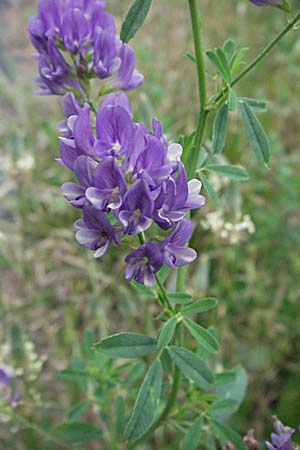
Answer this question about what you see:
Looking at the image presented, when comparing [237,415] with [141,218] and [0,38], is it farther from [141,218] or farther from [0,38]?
[0,38]

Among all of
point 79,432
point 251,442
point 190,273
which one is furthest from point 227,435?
point 190,273

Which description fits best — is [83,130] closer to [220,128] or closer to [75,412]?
[220,128]

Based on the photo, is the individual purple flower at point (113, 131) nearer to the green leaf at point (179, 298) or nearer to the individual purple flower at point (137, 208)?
the individual purple flower at point (137, 208)

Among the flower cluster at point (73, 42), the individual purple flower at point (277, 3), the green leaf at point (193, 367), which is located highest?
the individual purple flower at point (277, 3)

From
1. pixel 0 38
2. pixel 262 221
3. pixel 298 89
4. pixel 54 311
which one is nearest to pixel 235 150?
pixel 262 221

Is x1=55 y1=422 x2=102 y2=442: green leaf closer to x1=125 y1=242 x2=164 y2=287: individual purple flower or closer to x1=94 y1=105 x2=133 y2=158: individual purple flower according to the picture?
x1=125 y1=242 x2=164 y2=287: individual purple flower

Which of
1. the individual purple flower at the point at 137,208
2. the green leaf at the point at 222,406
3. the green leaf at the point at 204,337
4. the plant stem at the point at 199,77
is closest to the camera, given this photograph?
the individual purple flower at the point at 137,208

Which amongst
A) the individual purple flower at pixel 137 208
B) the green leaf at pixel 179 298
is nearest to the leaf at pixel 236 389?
the green leaf at pixel 179 298
